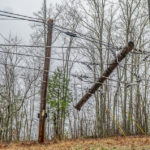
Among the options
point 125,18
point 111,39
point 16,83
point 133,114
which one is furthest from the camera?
point 16,83

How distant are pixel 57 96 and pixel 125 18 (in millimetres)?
7970

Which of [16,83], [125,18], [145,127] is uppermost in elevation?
[125,18]

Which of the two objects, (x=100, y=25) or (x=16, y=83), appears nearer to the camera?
(x=100, y=25)

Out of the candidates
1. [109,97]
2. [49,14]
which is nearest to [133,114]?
[109,97]

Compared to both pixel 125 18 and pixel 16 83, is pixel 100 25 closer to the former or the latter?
pixel 125 18

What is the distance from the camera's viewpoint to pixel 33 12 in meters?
12.9

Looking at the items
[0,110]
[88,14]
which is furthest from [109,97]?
[0,110]

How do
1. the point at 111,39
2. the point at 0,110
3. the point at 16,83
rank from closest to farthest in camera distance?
the point at 111,39 → the point at 0,110 → the point at 16,83

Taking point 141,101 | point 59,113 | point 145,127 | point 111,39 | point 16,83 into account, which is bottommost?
point 145,127

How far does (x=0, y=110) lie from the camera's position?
53.3 ft

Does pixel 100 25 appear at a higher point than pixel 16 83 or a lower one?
higher

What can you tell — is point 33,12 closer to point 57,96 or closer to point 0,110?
point 57,96

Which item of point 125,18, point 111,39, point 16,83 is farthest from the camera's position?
point 16,83

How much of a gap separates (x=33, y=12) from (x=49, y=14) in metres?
1.62
